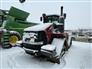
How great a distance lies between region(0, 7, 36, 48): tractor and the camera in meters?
8.57

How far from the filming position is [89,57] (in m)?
6.97

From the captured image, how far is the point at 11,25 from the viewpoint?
9.41 meters

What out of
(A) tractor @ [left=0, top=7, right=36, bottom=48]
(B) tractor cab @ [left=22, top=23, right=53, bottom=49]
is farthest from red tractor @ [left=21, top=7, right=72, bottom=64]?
(A) tractor @ [left=0, top=7, right=36, bottom=48]

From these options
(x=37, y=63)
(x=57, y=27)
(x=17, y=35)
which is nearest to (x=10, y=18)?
(x=17, y=35)

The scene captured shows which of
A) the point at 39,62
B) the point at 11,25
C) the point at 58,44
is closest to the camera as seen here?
the point at 39,62

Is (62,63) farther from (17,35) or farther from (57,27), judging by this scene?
(17,35)

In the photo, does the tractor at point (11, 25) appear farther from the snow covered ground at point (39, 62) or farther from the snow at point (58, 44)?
the snow at point (58, 44)

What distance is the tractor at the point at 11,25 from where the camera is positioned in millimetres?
8571

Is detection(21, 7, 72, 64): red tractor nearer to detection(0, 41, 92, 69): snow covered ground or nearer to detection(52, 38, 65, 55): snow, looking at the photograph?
→ detection(52, 38, 65, 55): snow

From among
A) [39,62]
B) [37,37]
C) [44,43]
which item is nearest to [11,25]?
[37,37]

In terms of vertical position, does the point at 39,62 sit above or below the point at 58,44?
below

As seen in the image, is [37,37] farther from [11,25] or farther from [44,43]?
[11,25]

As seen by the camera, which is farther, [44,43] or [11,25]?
[11,25]

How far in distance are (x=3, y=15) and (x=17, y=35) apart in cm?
176
